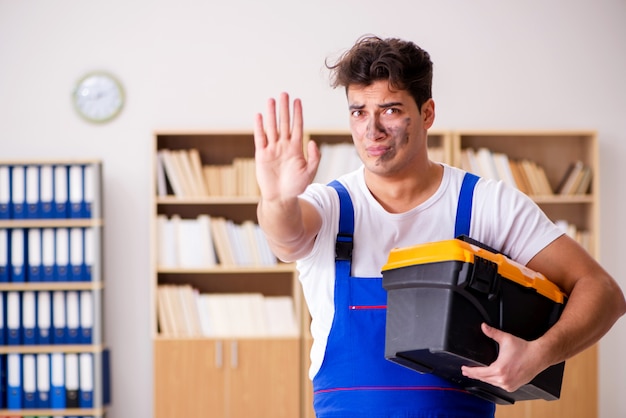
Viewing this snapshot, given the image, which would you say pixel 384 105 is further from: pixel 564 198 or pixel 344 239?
pixel 564 198

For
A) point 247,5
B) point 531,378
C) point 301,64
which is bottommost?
point 531,378

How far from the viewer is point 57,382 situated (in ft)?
14.5

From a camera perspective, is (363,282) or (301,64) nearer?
(363,282)

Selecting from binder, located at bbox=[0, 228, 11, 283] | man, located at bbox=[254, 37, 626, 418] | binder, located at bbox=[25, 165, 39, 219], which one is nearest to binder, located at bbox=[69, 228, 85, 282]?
binder, located at bbox=[25, 165, 39, 219]

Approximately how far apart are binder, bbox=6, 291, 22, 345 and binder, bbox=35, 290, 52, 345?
0.10 meters

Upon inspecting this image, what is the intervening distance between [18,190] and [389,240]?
10.5 feet

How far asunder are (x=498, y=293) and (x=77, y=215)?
10.9 ft

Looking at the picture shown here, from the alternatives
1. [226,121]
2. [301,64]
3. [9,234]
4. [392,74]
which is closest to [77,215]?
[9,234]

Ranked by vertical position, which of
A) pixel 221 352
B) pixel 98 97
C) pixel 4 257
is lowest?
pixel 221 352

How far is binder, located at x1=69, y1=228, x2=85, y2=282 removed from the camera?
4453 millimetres

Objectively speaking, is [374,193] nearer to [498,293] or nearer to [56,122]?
[498,293]

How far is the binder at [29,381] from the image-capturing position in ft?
14.6

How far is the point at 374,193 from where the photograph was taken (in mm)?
1785

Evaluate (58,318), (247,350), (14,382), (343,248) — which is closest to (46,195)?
(58,318)
